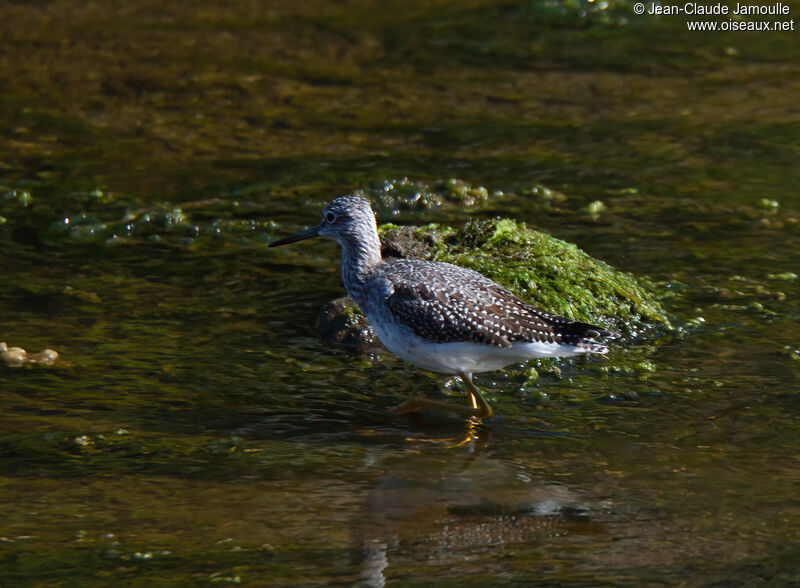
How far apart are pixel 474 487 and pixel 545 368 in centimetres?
182

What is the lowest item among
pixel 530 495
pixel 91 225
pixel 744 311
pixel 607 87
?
pixel 530 495

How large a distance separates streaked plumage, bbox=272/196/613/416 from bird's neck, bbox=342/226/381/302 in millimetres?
132

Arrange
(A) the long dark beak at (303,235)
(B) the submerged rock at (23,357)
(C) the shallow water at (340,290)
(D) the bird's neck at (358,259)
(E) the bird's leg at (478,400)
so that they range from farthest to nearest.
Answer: (A) the long dark beak at (303,235) → (B) the submerged rock at (23,357) → (D) the bird's neck at (358,259) → (E) the bird's leg at (478,400) → (C) the shallow water at (340,290)

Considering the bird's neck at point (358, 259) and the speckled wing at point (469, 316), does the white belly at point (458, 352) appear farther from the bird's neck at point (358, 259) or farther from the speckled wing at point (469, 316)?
the bird's neck at point (358, 259)

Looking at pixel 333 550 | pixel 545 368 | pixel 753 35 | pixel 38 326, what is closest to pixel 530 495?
pixel 333 550

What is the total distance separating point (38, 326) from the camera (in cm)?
844

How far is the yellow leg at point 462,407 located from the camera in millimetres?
7238

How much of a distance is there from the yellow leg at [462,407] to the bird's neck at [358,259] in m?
0.86

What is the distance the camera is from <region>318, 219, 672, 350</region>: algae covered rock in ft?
27.4

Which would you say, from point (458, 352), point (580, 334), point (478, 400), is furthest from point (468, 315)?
point (580, 334)

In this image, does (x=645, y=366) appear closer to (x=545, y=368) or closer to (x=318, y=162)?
(x=545, y=368)

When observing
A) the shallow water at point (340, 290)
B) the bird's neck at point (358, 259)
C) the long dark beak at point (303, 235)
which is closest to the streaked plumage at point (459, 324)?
the bird's neck at point (358, 259)

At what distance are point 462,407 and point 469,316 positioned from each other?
648mm

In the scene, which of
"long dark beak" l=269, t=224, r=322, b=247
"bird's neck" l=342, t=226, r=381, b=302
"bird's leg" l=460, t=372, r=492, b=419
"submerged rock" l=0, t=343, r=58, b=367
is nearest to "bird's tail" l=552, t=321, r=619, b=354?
"bird's leg" l=460, t=372, r=492, b=419
